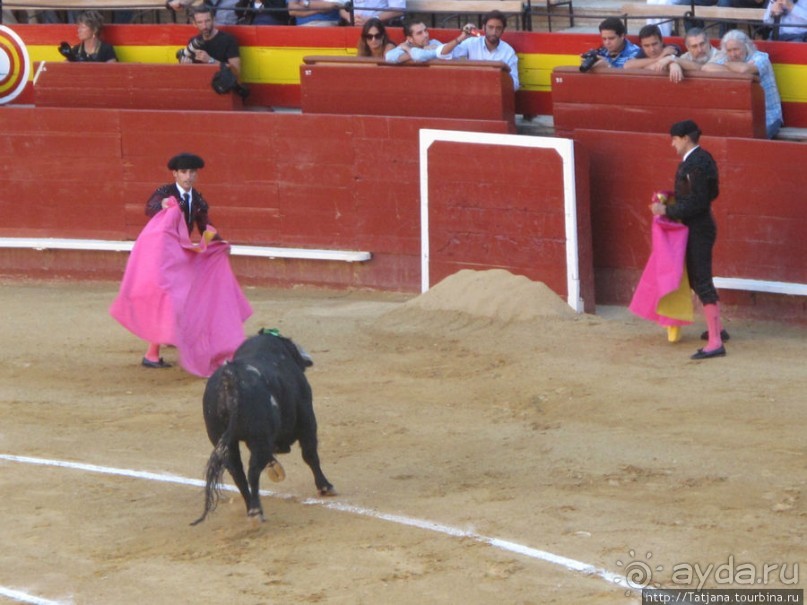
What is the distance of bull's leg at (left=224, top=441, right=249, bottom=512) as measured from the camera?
19.0 ft

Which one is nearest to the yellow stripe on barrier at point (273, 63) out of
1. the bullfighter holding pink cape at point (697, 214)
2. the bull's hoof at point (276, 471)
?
the bullfighter holding pink cape at point (697, 214)

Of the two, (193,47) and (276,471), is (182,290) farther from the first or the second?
(193,47)

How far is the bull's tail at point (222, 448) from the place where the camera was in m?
5.71

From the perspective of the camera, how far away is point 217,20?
12461 mm

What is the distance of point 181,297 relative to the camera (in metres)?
8.80

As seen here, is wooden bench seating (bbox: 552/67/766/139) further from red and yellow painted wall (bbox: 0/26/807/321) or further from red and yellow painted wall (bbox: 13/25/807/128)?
red and yellow painted wall (bbox: 13/25/807/128)

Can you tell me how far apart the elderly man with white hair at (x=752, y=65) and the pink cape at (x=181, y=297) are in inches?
139

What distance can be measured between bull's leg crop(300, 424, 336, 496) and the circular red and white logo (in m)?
A: 7.45

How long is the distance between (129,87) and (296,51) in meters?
1.41

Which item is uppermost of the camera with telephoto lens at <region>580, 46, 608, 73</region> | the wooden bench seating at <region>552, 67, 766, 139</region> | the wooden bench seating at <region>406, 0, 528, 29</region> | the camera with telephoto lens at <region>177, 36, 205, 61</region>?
the wooden bench seating at <region>406, 0, 528, 29</region>

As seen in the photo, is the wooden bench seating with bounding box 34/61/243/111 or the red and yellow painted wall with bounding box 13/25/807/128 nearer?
the red and yellow painted wall with bounding box 13/25/807/128

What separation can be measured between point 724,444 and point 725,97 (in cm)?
355

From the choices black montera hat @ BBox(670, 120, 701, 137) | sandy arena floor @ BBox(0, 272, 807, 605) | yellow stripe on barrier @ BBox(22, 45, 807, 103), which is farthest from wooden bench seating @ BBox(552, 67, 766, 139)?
black montera hat @ BBox(670, 120, 701, 137)

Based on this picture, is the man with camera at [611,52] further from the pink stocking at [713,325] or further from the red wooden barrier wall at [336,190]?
the pink stocking at [713,325]
